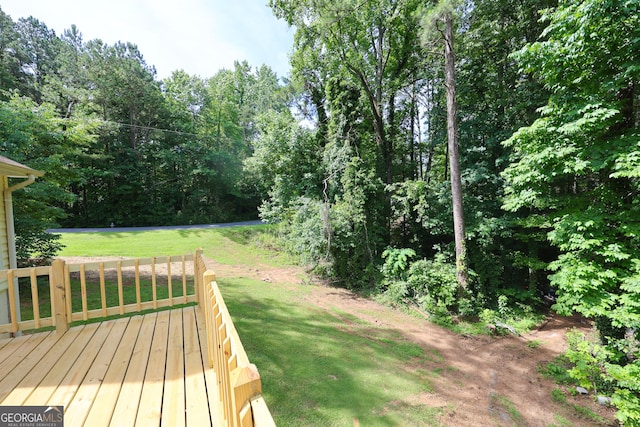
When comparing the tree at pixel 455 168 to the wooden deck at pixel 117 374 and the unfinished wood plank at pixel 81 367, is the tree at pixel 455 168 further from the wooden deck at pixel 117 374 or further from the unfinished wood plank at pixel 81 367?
the unfinished wood plank at pixel 81 367

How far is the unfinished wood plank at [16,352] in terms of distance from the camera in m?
2.58

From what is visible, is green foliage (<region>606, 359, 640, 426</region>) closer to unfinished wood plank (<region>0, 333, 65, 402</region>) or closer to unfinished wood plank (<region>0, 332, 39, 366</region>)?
unfinished wood plank (<region>0, 333, 65, 402</region>)

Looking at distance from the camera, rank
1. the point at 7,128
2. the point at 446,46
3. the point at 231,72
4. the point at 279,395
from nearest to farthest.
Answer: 1. the point at 279,395
2. the point at 7,128
3. the point at 446,46
4. the point at 231,72

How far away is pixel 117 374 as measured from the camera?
2479mm

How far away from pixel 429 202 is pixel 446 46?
4697 millimetres

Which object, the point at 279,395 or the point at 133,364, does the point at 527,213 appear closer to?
the point at 279,395

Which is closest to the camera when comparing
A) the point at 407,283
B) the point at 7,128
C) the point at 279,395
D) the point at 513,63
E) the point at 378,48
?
the point at 279,395

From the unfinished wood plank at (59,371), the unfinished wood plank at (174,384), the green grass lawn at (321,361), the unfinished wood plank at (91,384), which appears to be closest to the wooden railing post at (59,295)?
the unfinished wood plank at (59,371)

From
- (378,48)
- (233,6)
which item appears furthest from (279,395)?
(378,48)

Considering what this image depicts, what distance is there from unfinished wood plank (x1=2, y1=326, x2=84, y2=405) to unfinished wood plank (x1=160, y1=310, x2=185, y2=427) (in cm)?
103

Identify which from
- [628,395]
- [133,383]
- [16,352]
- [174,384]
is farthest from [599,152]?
[16,352]

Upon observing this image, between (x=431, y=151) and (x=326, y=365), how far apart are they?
11321mm

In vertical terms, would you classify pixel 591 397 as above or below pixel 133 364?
below

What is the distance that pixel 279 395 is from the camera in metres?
3.30
